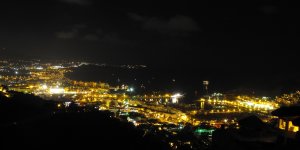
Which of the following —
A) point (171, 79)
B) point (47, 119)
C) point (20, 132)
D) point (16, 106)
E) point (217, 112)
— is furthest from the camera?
point (171, 79)

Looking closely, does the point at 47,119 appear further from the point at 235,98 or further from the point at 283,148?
the point at 235,98

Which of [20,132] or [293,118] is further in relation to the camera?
[20,132]

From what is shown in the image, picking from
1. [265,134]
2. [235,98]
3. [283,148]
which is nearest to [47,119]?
[265,134]

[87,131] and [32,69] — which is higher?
[32,69]

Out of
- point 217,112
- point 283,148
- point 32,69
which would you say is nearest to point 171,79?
point 32,69

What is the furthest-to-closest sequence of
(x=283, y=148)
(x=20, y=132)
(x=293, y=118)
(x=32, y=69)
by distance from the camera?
1. (x=32, y=69)
2. (x=20, y=132)
3. (x=293, y=118)
4. (x=283, y=148)

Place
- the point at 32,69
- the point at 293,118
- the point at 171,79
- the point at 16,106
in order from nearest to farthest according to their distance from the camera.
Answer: the point at 293,118
the point at 16,106
the point at 32,69
the point at 171,79

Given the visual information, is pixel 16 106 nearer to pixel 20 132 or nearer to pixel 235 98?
pixel 20 132

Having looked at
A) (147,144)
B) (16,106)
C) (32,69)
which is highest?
(32,69)

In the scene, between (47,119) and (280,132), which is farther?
(47,119)
